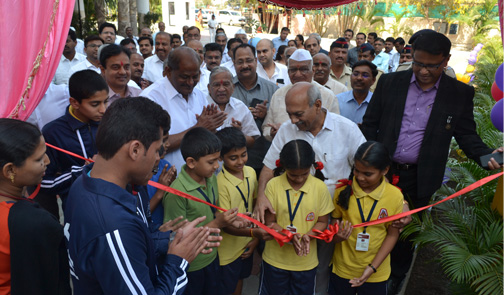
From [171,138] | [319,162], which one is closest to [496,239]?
[319,162]

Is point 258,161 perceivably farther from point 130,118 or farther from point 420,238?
point 130,118

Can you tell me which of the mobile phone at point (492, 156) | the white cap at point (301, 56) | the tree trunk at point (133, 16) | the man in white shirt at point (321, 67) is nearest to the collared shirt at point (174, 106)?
the white cap at point (301, 56)

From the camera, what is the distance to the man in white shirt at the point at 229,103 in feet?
13.0

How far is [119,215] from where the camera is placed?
59.2 inches

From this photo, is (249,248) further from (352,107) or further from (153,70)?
(153,70)

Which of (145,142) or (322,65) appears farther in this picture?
(322,65)

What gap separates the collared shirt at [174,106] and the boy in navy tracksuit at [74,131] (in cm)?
77

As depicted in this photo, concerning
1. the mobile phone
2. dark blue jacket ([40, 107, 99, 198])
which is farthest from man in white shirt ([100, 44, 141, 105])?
the mobile phone

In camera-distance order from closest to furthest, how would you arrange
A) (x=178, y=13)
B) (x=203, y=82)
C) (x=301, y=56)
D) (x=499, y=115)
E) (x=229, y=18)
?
(x=499, y=115)
(x=301, y=56)
(x=203, y=82)
(x=178, y=13)
(x=229, y=18)

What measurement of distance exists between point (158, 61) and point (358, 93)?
150 inches

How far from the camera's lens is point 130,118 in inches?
62.1

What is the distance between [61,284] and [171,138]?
1700 mm

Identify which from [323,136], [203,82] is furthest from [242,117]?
[203,82]

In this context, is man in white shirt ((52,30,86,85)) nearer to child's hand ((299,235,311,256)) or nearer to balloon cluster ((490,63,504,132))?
child's hand ((299,235,311,256))
